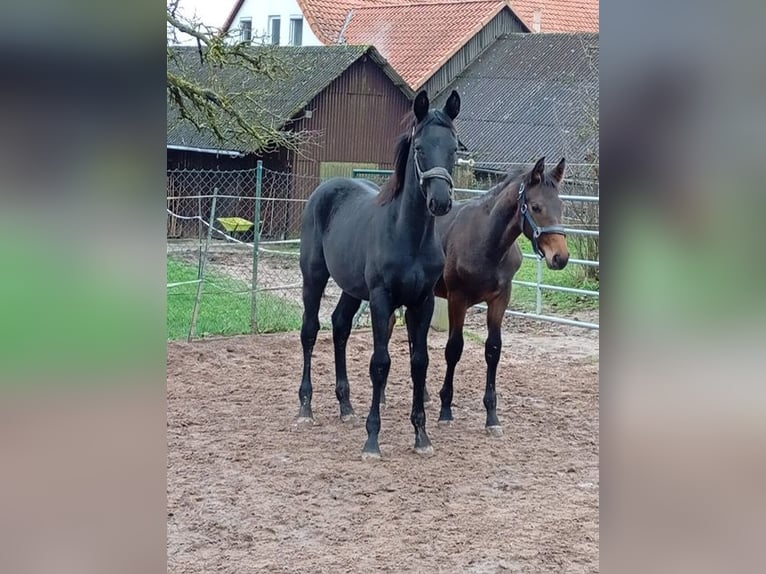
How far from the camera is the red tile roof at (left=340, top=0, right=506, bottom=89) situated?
75.6ft

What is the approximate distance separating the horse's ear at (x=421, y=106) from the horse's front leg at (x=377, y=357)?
919 mm

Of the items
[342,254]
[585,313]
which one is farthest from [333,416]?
[585,313]

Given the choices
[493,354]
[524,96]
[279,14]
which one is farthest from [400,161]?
[279,14]

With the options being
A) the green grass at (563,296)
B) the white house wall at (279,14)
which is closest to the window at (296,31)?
the white house wall at (279,14)

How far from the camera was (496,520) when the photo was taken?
13.3 ft

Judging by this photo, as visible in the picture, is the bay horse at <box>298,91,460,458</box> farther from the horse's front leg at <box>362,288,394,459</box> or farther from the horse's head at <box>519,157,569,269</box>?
the horse's head at <box>519,157,569,269</box>

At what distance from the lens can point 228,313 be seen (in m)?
8.88

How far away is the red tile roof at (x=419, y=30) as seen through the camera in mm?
23053

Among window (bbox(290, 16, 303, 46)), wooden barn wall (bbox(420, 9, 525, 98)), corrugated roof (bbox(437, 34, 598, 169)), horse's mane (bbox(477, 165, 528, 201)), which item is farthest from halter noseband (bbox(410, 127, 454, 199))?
window (bbox(290, 16, 303, 46))

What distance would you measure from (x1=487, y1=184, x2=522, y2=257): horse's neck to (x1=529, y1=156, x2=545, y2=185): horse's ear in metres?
0.14

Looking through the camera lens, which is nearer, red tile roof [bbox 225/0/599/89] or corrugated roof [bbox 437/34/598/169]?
corrugated roof [bbox 437/34/598/169]

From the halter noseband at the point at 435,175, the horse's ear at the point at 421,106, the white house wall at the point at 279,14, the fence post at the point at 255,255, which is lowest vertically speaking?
the fence post at the point at 255,255

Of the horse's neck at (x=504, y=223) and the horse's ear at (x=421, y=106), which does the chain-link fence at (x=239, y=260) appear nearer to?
the horse's ear at (x=421, y=106)
